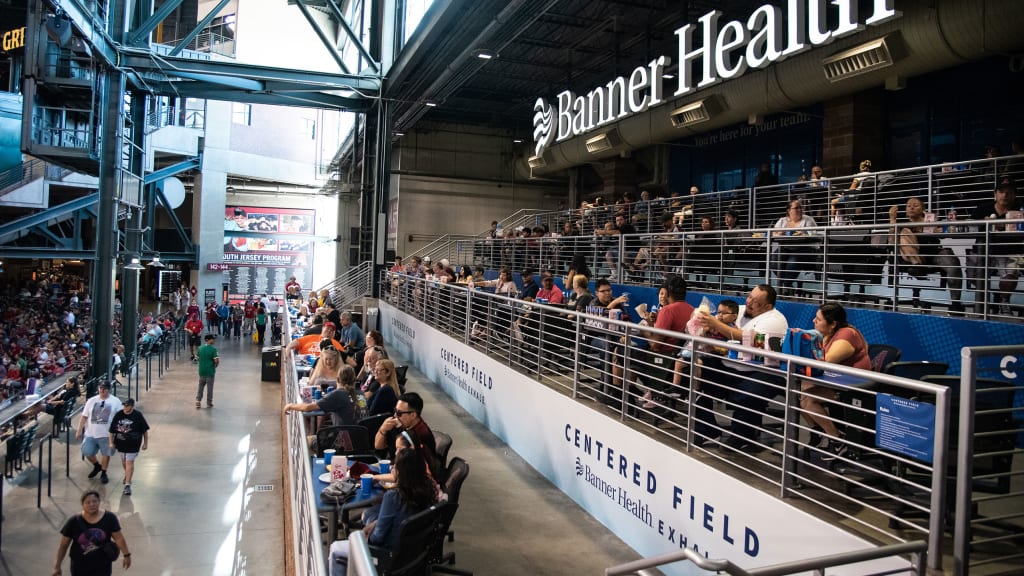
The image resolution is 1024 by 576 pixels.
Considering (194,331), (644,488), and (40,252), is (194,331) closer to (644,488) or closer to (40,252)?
(40,252)

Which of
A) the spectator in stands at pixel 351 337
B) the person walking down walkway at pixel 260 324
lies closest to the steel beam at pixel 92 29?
the spectator in stands at pixel 351 337

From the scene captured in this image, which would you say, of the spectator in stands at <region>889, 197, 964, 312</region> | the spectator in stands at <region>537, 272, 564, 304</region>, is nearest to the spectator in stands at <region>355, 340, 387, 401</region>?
the spectator in stands at <region>537, 272, 564, 304</region>

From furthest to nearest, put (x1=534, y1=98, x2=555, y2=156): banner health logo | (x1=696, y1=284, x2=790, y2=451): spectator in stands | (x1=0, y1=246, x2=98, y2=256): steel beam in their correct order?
(x1=0, y1=246, x2=98, y2=256): steel beam
(x1=534, y1=98, x2=555, y2=156): banner health logo
(x1=696, y1=284, x2=790, y2=451): spectator in stands

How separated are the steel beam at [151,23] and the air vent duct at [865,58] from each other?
16706 millimetres

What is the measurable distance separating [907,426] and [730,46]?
32.0ft

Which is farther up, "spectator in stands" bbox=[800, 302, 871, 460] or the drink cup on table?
"spectator in stands" bbox=[800, 302, 871, 460]

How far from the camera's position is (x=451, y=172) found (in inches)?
1219

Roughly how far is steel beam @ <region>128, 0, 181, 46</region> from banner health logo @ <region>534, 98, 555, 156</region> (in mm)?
10431

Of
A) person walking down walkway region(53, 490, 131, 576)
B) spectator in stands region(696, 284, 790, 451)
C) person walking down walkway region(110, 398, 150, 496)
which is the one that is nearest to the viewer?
spectator in stands region(696, 284, 790, 451)

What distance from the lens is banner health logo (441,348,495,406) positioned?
1041cm

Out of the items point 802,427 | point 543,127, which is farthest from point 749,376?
point 543,127

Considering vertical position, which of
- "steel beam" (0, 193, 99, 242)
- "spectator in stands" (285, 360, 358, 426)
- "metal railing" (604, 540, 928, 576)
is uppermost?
"steel beam" (0, 193, 99, 242)

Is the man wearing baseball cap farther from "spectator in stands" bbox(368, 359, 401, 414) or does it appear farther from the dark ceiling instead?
the dark ceiling

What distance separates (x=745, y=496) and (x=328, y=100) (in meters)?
21.3
